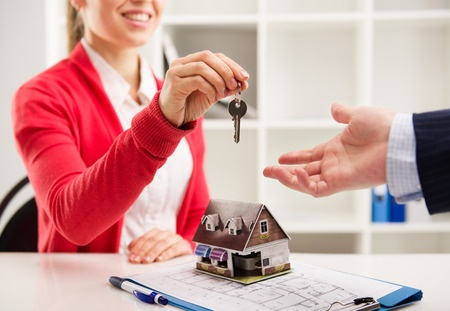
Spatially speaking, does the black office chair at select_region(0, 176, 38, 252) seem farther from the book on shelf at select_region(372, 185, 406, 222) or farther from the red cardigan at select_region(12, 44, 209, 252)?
the book on shelf at select_region(372, 185, 406, 222)

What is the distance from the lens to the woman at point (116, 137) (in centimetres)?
108

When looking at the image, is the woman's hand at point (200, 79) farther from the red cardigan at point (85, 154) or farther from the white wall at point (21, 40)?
the white wall at point (21, 40)

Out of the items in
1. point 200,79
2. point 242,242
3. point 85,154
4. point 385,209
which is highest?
point 200,79

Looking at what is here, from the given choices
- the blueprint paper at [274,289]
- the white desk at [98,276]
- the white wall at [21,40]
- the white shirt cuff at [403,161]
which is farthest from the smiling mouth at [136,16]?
the white wall at [21,40]

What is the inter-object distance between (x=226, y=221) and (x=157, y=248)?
30cm

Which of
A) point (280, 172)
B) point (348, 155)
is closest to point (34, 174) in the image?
point (280, 172)

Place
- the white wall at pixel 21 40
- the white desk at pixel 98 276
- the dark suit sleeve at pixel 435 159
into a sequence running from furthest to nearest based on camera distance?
the white wall at pixel 21 40, the white desk at pixel 98 276, the dark suit sleeve at pixel 435 159

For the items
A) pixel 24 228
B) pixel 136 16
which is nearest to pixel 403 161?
pixel 136 16

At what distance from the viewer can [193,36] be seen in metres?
2.76

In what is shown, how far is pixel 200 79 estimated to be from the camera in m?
1.01

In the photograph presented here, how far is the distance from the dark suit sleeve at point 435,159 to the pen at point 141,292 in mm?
448

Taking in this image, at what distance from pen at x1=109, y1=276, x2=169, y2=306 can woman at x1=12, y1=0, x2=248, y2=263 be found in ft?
0.63

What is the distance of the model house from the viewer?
→ 98 cm

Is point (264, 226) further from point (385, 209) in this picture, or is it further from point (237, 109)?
point (385, 209)
